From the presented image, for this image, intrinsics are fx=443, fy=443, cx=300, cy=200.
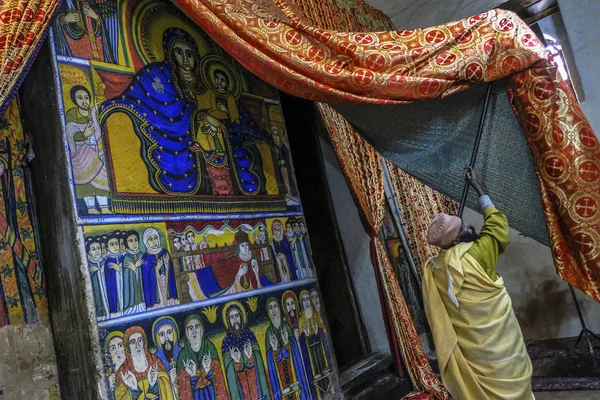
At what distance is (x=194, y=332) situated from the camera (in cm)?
259

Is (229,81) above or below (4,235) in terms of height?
above

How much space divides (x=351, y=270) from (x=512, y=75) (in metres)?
3.17

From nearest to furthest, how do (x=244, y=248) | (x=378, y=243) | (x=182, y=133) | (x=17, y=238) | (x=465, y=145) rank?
(x=17, y=238) → (x=465, y=145) → (x=182, y=133) → (x=244, y=248) → (x=378, y=243)

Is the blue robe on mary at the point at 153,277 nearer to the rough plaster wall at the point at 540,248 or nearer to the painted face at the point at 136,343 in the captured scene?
the painted face at the point at 136,343

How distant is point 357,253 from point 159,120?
292 centimetres

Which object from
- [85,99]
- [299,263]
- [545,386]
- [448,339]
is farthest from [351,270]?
[85,99]

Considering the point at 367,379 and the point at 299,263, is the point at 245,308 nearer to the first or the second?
the point at 299,263

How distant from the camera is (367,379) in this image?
3.78 meters

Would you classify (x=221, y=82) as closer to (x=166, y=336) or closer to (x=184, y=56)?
(x=184, y=56)

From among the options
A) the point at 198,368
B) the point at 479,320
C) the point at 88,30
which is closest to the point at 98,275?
the point at 198,368

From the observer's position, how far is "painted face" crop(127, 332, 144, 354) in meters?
2.30

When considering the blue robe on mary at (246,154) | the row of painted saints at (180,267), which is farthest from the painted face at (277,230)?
the blue robe on mary at (246,154)

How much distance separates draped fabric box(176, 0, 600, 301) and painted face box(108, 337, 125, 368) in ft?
5.34

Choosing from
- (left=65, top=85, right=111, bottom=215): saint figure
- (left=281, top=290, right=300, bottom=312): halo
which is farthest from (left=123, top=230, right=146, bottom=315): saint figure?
(left=281, top=290, right=300, bottom=312): halo
